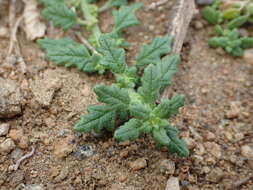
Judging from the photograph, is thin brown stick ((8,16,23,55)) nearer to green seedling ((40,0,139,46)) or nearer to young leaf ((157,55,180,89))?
green seedling ((40,0,139,46))

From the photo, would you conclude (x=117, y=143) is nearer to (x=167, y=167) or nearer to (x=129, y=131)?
(x=129, y=131)

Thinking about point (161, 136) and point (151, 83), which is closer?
point (161, 136)

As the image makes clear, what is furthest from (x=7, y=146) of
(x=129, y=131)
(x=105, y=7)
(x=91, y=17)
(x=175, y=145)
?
(x=105, y=7)

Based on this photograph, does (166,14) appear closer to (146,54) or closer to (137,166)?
(146,54)

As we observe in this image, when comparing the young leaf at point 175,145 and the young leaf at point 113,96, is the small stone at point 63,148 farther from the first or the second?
the young leaf at point 175,145

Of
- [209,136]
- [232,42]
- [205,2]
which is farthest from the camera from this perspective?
[205,2]

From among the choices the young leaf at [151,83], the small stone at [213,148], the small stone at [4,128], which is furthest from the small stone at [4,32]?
the small stone at [213,148]

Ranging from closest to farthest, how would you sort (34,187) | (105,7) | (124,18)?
(34,187) → (124,18) → (105,7)
